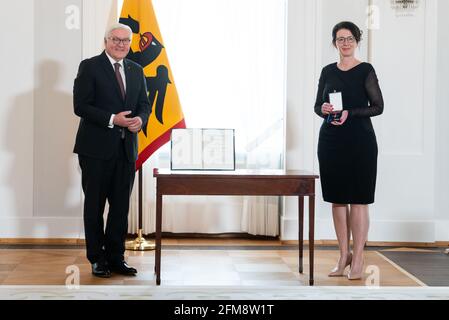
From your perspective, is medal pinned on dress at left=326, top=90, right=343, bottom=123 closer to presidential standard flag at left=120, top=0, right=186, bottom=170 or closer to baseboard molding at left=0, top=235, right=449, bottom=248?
presidential standard flag at left=120, top=0, right=186, bottom=170

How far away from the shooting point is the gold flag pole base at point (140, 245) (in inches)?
225

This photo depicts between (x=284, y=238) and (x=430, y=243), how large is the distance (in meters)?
1.26

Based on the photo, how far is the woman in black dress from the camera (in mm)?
4566

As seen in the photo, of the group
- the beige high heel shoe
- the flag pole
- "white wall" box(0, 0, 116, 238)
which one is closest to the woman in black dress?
the beige high heel shoe

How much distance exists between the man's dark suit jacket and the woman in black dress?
1268mm

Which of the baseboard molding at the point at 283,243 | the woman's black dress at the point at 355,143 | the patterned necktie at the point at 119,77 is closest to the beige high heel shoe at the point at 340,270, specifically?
the woman's black dress at the point at 355,143

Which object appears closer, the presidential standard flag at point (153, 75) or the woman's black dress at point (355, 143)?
the woman's black dress at point (355, 143)

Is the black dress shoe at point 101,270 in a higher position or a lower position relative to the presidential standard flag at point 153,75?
lower

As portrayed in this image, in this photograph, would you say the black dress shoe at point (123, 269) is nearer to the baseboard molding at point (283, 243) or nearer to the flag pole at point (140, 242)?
the flag pole at point (140, 242)

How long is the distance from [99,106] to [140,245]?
1525 mm

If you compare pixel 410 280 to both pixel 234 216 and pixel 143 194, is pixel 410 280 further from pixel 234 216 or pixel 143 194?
pixel 143 194

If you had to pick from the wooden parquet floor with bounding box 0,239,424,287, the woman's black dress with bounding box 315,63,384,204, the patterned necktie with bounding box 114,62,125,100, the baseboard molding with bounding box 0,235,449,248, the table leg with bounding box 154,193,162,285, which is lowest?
the wooden parquet floor with bounding box 0,239,424,287

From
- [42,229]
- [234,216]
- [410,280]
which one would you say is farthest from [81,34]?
[410,280]

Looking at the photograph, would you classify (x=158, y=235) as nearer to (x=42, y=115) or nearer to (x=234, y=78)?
(x=42, y=115)
